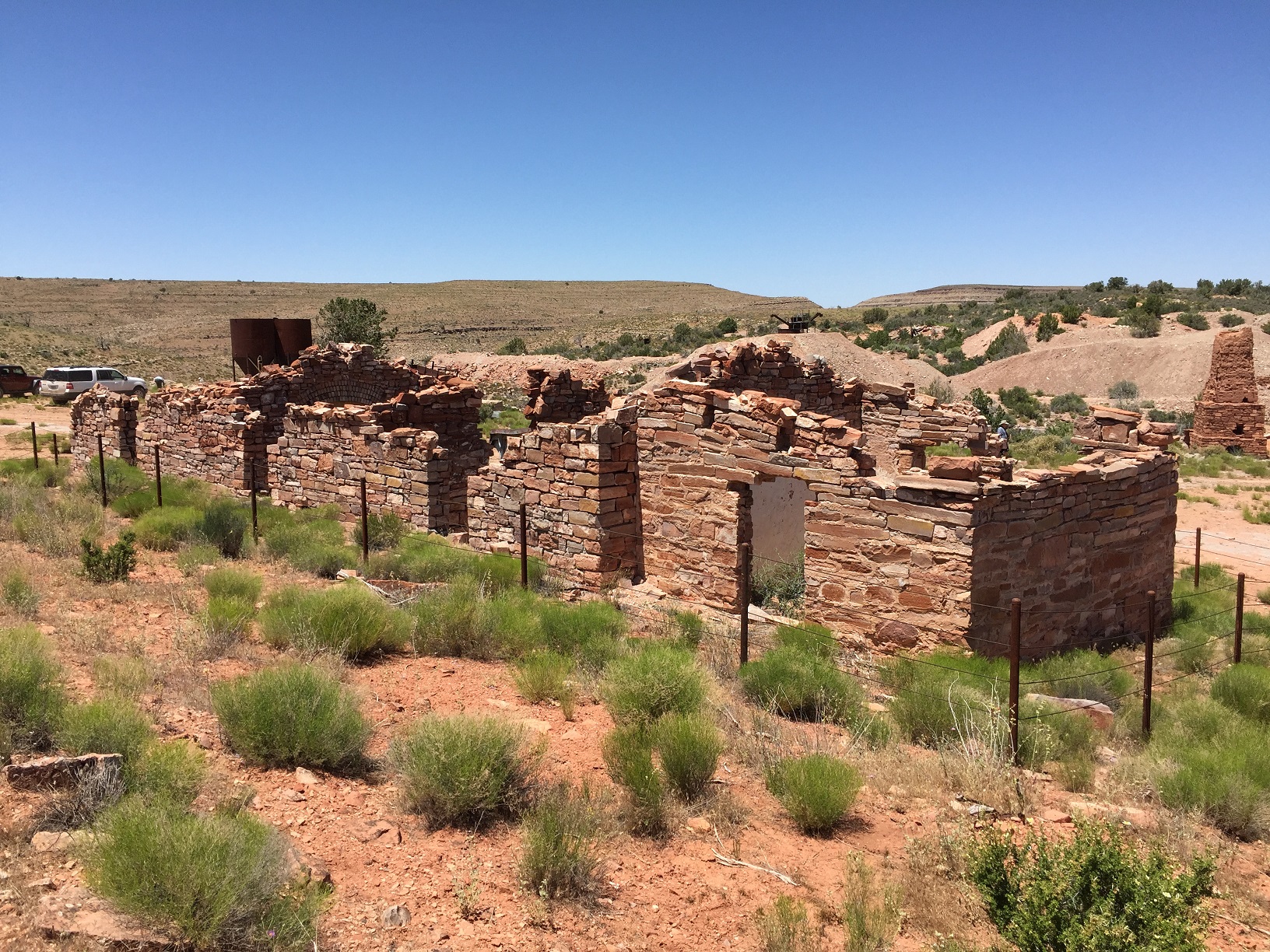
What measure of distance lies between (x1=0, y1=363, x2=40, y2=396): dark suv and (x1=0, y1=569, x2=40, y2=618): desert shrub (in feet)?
Answer: 121

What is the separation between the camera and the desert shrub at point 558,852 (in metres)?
4.55

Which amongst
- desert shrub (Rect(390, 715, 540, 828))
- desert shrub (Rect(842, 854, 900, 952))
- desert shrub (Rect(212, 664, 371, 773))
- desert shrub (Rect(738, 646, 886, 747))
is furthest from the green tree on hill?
desert shrub (Rect(842, 854, 900, 952))

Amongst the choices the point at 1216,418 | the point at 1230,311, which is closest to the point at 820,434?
the point at 1216,418

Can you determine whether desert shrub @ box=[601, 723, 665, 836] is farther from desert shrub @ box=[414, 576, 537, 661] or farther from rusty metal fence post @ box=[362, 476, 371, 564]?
rusty metal fence post @ box=[362, 476, 371, 564]

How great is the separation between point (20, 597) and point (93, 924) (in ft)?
18.9

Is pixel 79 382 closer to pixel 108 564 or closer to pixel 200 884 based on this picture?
pixel 108 564

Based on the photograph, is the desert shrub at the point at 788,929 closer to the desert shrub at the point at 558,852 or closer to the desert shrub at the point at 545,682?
the desert shrub at the point at 558,852

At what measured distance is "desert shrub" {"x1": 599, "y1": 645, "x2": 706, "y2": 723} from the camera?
21.8ft

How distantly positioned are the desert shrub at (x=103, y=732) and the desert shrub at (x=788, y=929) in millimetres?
3509

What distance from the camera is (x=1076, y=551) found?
956 cm

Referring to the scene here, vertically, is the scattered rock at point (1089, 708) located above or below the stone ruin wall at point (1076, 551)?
below

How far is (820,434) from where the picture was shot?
953 centimetres

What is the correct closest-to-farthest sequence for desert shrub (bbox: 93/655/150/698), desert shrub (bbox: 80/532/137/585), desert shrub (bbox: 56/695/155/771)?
desert shrub (bbox: 56/695/155/771)
desert shrub (bbox: 93/655/150/698)
desert shrub (bbox: 80/532/137/585)

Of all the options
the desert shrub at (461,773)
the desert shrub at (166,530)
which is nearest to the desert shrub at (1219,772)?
the desert shrub at (461,773)
